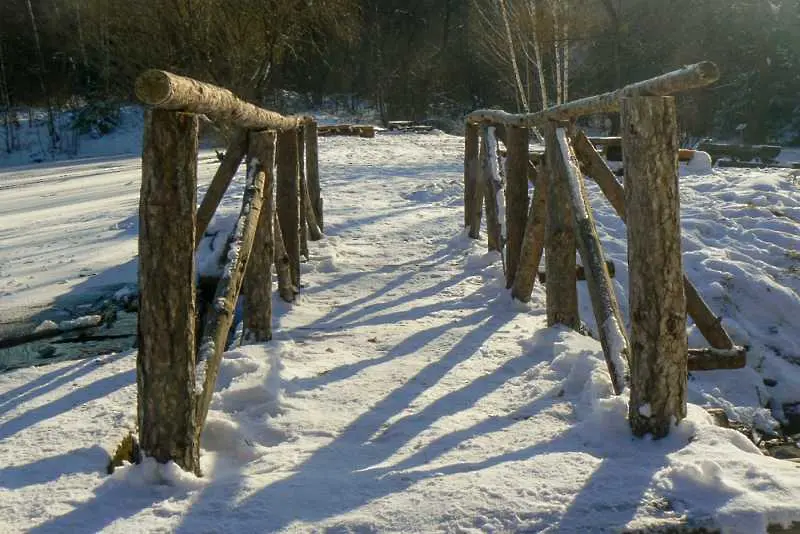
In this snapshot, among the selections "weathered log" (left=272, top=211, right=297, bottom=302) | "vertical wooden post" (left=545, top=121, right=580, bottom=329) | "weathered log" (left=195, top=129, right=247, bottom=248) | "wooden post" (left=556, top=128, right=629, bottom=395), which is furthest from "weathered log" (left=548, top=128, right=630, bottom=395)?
"weathered log" (left=272, top=211, right=297, bottom=302)

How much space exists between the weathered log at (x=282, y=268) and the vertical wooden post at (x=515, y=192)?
1.51 meters

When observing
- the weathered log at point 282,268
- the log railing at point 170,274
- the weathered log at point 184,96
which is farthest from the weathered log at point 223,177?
the log railing at point 170,274

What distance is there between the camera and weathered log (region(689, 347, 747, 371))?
4754 mm

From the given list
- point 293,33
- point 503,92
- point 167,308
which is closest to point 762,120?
point 503,92

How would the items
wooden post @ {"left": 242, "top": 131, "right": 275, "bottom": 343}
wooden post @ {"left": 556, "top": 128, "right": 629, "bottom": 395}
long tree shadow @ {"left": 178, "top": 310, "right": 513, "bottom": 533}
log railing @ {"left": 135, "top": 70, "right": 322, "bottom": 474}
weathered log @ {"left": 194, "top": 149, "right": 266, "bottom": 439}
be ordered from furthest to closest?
wooden post @ {"left": 242, "top": 131, "right": 275, "bottom": 343}, wooden post @ {"left": 556, "top": 128, "right": 629, "bottom": 395}, weathered log @ {"left": 194, "top": 149, "right": 266, "bottom": 439}, log railing @ {"left": 135, "top": 70, "right": 322, "bottom": 474}, long tree shadow @ {"left": 178, "top": 310, "right": 513, "bottom": 533}

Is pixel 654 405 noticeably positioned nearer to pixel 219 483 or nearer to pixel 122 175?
pixel 219 483

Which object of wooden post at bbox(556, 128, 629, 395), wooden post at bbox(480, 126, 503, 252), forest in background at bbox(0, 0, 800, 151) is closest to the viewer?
wooden post at bbox(556, 128, 629, 395)

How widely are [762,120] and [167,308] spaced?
2970 cm

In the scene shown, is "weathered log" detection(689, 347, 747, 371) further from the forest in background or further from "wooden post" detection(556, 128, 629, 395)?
the forest in background

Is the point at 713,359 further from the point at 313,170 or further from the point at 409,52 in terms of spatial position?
the point at 409,52

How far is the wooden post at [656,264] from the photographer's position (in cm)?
282

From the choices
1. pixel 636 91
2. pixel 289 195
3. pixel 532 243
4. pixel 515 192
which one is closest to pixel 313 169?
pixel 289 195

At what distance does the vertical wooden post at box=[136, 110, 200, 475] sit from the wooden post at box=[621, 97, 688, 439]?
58.8 inches

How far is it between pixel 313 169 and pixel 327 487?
6228 mm
